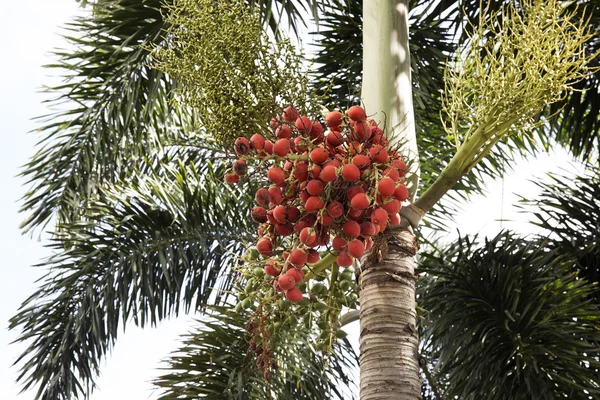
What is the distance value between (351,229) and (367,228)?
49 millimetres

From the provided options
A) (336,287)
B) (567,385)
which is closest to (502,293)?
(567,385)

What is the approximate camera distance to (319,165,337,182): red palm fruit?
199 cm

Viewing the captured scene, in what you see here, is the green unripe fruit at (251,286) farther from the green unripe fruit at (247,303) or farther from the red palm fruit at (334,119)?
the red palm fruit at (334,119)

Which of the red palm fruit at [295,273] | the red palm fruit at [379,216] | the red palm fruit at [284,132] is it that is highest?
the red palm fruit at [284,132]

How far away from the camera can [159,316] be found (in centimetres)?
469

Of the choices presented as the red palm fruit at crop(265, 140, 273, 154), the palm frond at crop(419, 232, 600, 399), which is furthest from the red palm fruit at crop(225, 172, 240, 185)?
the palm frond at crop(419, 232, 600, 399)

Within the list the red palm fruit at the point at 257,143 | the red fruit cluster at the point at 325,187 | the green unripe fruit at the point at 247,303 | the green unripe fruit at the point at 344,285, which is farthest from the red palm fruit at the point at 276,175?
the green unripe fruit at the point at 344,285

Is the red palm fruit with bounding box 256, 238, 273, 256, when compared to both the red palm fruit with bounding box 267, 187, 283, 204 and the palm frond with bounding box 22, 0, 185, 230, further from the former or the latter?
the palm frond with bounding box 22, 0, 185, 230

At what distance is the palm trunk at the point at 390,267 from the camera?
7.19 feet

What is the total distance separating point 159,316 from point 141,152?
3.93 feet

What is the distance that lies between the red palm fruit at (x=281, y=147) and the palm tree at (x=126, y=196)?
2171 mm

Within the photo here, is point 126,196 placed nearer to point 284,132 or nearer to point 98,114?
point 98,114

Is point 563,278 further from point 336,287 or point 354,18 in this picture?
point 354,18

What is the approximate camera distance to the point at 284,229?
2098mm
